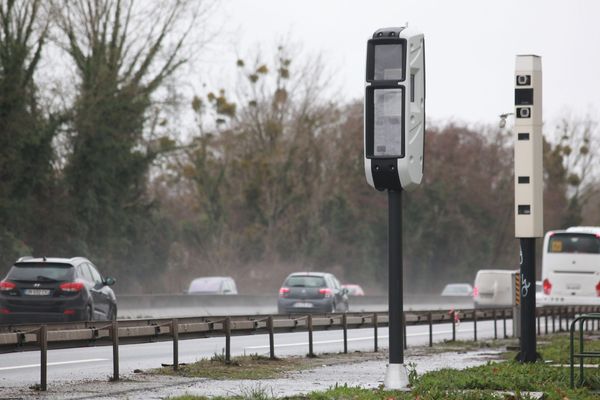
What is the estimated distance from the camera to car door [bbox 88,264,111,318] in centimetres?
2850

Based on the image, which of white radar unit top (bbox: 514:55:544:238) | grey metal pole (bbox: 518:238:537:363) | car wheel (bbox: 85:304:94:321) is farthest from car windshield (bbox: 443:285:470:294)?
white radar unit top (bbox: 514:55:544:238)

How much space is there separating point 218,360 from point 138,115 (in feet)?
133

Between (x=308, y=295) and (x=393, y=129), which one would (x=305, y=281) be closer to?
(x=308, y=295)

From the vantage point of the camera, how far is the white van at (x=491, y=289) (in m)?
54.0

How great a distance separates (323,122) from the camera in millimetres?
81625

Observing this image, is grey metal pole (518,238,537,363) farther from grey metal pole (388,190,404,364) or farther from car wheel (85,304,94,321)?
car wheel (85,304,94,321)

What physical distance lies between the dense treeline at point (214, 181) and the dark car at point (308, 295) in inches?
498

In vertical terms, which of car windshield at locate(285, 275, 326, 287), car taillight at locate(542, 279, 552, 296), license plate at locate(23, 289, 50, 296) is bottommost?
car taillight at locate(542, 279, 552, 296)

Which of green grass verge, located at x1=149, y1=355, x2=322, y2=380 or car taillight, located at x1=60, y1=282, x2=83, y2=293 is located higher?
car taillight, located at x1=60, y1=282, x2=83, y2=293

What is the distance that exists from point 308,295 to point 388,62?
2848 centimetres

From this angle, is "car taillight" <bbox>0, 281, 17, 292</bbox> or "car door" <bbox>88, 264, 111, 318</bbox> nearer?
"car taillight" <bbox>0, 281, 17, 292</bbox>

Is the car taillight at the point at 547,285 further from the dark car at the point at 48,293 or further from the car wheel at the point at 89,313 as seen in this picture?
the car wheel at the point at 89,313

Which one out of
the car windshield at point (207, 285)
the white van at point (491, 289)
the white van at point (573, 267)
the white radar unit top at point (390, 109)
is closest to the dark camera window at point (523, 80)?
the white radar unit top at point (390, 109)

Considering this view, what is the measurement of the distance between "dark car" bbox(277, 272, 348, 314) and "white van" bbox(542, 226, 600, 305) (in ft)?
28.8
